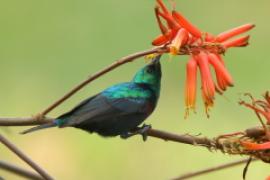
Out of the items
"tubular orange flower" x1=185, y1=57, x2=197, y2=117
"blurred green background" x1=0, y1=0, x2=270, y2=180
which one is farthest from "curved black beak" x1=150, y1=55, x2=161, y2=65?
"blurred green background" x1=0, y1=0, x2=270, y2=180

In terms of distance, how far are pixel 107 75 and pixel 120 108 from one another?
2566 millimetres

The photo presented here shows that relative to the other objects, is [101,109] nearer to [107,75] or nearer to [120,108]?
[120,108]

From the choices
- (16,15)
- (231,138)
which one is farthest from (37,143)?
(231,138)

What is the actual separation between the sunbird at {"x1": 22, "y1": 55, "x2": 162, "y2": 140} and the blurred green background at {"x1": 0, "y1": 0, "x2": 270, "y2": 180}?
990 mm

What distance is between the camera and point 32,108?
5031 millimetres

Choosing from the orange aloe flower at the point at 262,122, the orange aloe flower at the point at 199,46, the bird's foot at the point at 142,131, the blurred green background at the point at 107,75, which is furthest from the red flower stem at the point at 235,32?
the blurred green background at the point at 107,75

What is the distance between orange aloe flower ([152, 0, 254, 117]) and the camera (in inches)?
85.2

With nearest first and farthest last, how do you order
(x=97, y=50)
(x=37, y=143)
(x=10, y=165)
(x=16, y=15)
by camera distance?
(x=10, y=165) → (x=37, y=143) → (x=97, y=50) → (x=16, y=15)

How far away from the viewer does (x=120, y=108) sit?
2.57 meters

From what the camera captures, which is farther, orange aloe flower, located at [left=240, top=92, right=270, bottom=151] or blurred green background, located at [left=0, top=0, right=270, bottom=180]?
blurred green background, located at [left=0, top=0, right=270, bottom=180]

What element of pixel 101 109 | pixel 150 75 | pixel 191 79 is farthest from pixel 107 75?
pixel 191 79

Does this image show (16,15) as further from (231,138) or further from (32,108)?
(231,138)

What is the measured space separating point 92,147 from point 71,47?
1.40 meters

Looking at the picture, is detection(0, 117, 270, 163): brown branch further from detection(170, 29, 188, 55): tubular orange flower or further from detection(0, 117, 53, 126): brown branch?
detection(170, 29, 188, 55): tubular orange flower
